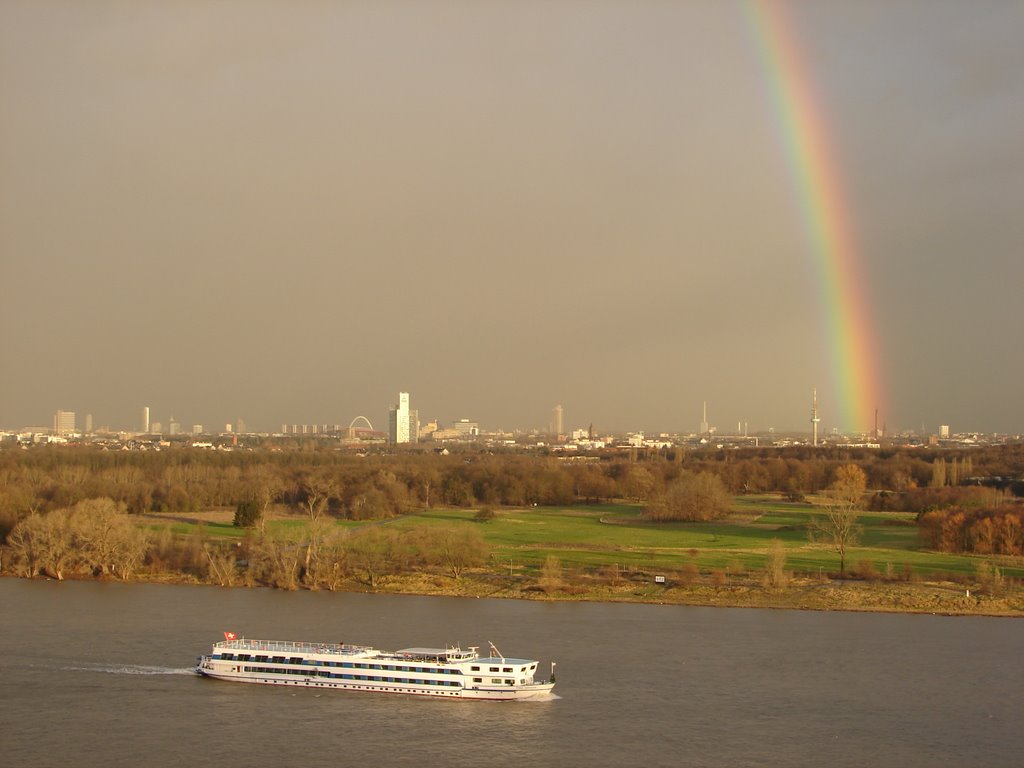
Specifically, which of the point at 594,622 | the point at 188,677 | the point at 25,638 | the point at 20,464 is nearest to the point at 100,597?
the point at 25,638

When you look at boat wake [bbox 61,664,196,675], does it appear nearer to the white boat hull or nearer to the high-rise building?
the white boat hull

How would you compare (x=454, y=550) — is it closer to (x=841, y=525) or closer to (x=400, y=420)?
(x=841, y=525)

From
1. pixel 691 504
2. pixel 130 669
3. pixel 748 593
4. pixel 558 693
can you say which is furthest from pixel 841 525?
pixel 130 669

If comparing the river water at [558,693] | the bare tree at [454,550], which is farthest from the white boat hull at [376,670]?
the bare tree at [454,550]

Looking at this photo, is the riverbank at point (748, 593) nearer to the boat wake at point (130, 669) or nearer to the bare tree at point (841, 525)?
the bare tree at point (841, 525)

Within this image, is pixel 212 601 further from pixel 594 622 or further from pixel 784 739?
pixel 784 739
